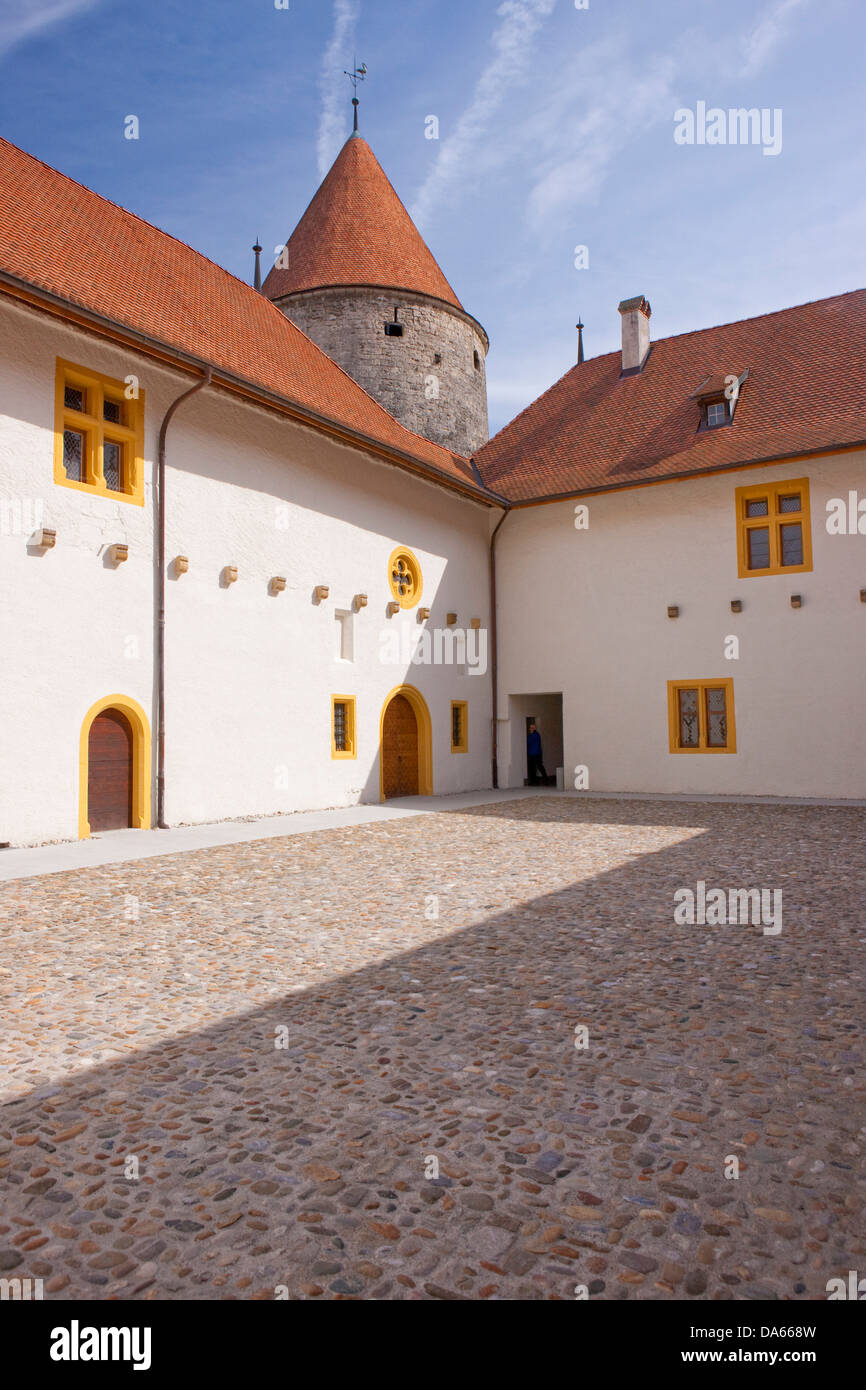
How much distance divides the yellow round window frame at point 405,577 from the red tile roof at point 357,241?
10385 mm

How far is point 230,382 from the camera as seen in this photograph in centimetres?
1286

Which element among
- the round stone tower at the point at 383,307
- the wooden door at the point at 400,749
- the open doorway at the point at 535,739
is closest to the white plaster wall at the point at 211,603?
the wooden door at the point at 400,749

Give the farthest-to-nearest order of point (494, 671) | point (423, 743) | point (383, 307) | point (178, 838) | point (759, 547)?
1. point (383, 307)
2. point (494, 671)
3. point (423, 743)
4. point (759, 547)
5. point (178, 838)

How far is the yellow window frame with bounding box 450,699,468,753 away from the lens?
63.1ft

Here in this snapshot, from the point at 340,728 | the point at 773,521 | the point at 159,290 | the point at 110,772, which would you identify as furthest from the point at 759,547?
the point at 110,772

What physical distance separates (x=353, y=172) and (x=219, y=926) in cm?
2692

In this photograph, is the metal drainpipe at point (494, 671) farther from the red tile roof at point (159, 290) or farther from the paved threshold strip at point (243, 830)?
the red tile roof at point (159, 290)

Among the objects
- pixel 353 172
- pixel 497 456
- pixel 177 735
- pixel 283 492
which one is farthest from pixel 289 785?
pixel 353 172

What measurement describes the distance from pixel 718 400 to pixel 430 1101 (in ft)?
61.2

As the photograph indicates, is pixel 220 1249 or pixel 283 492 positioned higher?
pixel 283 492

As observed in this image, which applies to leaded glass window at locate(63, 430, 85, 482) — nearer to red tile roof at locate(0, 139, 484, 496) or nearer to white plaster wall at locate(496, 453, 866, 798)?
red tile roof at locate(0, 139, 484, 496)

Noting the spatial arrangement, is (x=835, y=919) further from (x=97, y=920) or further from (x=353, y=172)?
(x=353, y=172)

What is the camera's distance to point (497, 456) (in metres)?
22.0

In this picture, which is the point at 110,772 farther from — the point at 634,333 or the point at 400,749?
the point at 634,333
